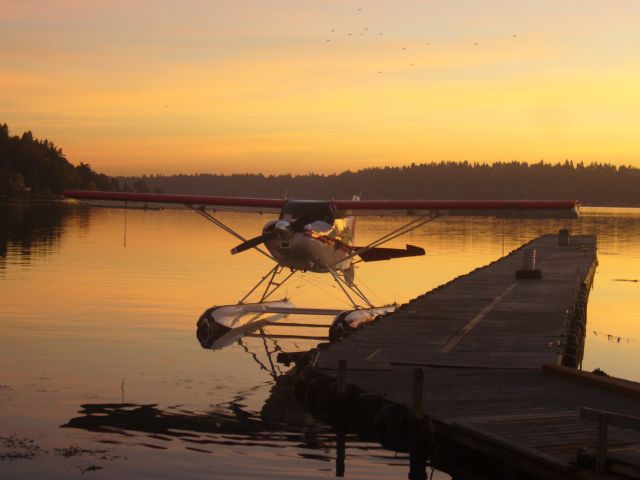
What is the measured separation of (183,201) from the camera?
22.4 m

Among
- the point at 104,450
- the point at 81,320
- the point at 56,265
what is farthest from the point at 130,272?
the point at 104,450

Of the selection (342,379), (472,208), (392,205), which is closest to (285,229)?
(392,205)

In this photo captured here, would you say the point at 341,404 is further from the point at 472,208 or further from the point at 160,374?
the point at 472,208

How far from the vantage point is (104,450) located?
11.0m

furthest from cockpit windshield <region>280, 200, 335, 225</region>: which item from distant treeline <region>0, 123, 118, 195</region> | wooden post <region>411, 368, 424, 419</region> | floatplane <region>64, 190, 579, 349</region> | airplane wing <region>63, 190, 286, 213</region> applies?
distant treeline <region>0, 123, 118, 195</region>

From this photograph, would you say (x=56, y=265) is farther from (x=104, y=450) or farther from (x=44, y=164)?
(x=44, y=164)

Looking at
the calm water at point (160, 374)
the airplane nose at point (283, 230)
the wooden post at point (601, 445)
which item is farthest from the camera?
the airplane nose at point (283, 230)

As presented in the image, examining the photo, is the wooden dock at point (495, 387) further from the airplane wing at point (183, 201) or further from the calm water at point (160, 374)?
the airplane wing at point (183, 201)

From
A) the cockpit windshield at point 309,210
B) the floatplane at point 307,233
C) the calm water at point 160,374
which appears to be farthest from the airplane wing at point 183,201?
the calm water at point 160,374

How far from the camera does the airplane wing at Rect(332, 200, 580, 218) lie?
66.2ft

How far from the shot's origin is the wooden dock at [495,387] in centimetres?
888

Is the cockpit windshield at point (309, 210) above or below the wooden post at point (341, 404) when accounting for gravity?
above

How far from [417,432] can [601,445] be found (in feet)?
8.69

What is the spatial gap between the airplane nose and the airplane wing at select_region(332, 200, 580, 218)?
70.4 inches
